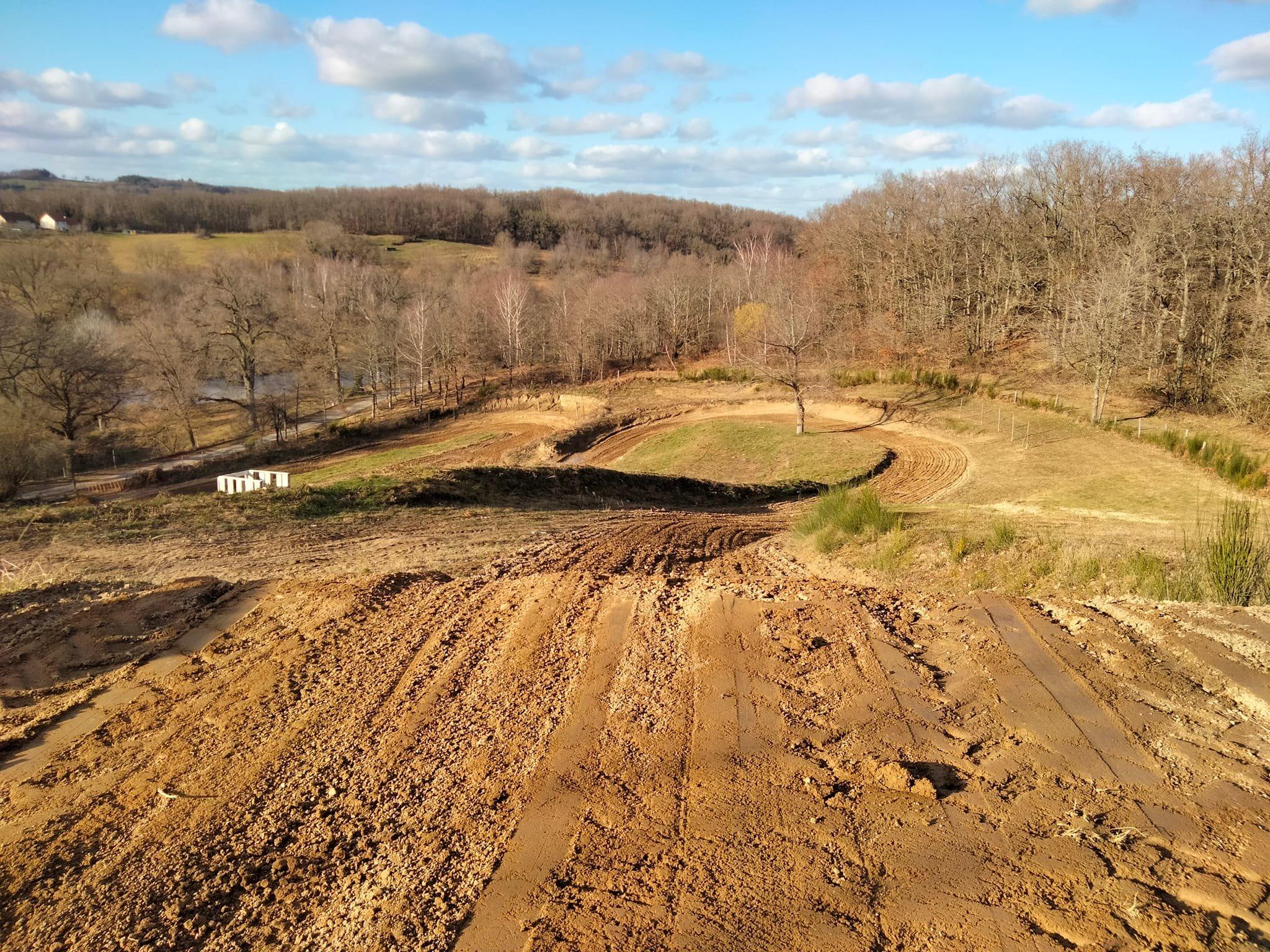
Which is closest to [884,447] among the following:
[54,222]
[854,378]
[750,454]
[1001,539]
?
[750,454]

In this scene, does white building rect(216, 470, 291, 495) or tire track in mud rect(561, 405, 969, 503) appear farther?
tire track in mud rect(561, 405, 969, 503)

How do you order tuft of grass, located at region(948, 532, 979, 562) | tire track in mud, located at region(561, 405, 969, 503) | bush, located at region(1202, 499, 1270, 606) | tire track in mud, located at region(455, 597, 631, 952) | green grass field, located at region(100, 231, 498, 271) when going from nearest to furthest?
tire track in mud, located at region(455, 597, 631, 952) → bush, located at region(1202, 499, 1270, 606) → tuft of grass, located at region(948, 532, 979, 562) → tire track in mud, located at region(561, 405, 969, 503) → green grass field, located at region(100, 231, 498, 271)

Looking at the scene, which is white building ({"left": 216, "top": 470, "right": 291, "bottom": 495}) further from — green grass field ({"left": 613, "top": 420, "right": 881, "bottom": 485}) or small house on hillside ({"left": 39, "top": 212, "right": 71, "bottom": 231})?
small house on hillside ({"left": 39, "top": 212, "right": 71, "bottom": 231})

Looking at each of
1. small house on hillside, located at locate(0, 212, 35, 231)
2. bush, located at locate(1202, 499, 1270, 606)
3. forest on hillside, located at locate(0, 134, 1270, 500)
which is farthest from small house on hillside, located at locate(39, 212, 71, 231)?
bush, located at locate(1202, 499, 1270, 606)

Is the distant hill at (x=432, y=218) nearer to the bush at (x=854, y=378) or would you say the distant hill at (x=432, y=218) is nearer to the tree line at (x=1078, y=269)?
the tree line at (x=1078, y=269)

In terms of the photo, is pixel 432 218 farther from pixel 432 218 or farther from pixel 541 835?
pixel 541 835

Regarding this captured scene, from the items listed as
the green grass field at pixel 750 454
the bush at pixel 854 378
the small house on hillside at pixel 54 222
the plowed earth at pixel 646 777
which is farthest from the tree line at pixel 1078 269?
the small house on hillside at pixel 54 222
